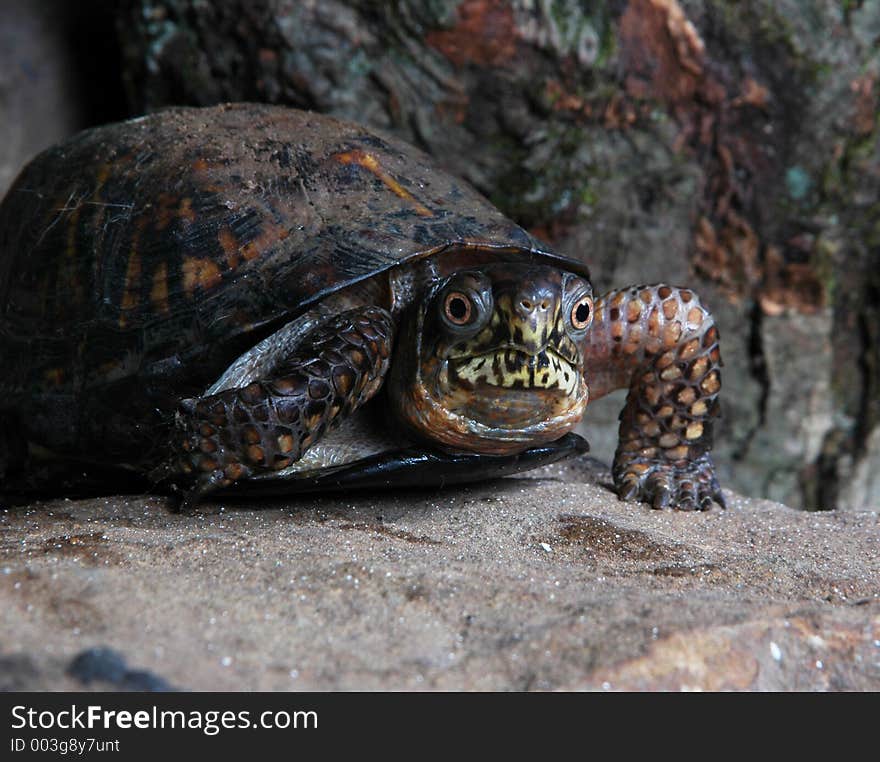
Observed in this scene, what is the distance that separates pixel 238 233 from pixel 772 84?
2726mm

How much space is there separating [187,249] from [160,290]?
5.4 inches

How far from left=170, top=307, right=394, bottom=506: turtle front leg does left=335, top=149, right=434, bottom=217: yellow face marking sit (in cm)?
59

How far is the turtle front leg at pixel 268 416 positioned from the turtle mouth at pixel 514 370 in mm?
238

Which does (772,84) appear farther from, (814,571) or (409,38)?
(814,571)

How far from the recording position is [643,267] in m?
4.43

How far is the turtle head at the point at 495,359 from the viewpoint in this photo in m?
2.26

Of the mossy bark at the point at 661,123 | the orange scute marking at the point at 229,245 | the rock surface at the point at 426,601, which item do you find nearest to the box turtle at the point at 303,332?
the orange scute marking at the point at 229,245

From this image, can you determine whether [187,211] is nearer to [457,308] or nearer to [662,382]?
[457,308]

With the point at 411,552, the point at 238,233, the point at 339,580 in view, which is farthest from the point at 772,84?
the point at 339,580

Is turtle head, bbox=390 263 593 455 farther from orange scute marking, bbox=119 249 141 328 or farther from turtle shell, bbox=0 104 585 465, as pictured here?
orange scute marking, bbox=119 249 141 328

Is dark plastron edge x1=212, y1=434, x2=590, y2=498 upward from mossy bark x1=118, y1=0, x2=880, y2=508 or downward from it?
downward

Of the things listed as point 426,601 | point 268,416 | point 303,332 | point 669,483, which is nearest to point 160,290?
point 303,332

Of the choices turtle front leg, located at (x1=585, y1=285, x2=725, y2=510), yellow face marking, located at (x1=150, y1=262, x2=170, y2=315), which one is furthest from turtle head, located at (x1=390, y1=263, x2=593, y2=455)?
yellow face marking, located at (x1=150, y1=262, x2=170, y2=315)

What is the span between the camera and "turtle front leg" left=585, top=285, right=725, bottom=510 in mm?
2791
